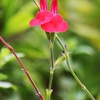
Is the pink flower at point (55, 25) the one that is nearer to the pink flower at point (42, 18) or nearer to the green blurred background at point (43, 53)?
the pink flower at point (42, 18)

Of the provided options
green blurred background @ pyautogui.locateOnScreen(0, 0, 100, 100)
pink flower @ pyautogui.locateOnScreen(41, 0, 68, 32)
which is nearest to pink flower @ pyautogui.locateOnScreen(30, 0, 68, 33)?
→ pink flower @ pyautogui.locateOnScreen(41, 0, 68, 32)

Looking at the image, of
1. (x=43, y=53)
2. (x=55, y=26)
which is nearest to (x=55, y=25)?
(x=55, y=26)

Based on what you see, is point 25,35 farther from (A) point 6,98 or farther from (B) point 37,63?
(A) point 6,98

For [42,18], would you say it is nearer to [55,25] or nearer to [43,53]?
[55,25]

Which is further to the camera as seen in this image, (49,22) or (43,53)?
(43,53)

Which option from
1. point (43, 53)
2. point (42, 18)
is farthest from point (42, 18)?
point (43, 53)

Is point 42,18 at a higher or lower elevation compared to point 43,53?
higher

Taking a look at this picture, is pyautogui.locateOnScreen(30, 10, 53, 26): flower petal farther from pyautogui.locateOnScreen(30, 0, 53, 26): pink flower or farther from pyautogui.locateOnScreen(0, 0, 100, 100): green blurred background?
pyautogui.locateOnScreen(0, 0, 100, 100): green blurred background

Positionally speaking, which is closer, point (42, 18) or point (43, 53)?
point (42, 18)

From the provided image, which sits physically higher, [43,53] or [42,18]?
[42,18]

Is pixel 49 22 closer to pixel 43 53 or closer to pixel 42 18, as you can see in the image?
pixel 42 18
